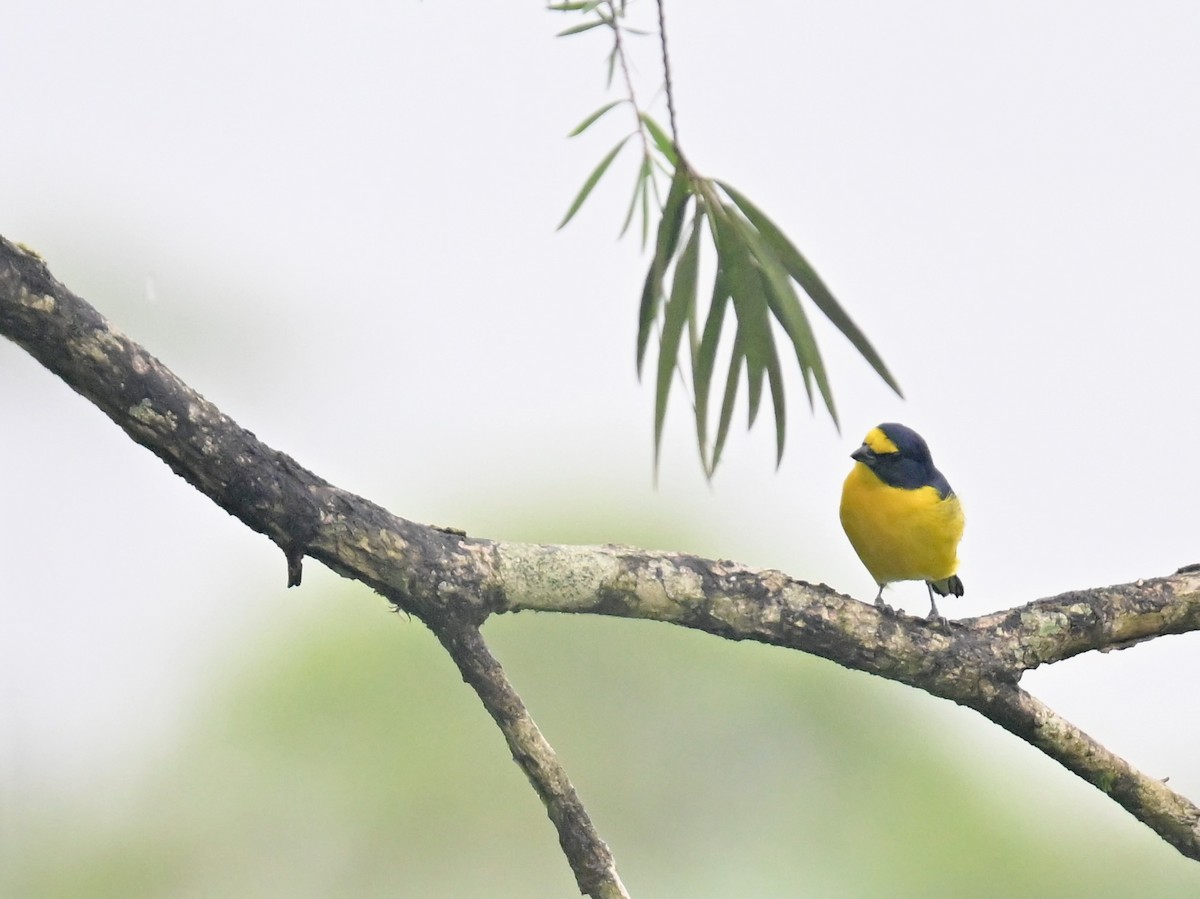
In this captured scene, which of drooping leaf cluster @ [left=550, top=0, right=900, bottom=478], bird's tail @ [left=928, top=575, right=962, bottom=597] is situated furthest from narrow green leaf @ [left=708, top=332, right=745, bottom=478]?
bird's tail @ [left=928, top=575, right=962, bottom=597]

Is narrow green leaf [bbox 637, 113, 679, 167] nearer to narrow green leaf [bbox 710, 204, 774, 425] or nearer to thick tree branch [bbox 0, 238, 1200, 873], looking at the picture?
narrow green leaf [bbox 710, 204, 774, 425]

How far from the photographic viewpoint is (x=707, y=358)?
1.88 m

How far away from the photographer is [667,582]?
66.0 inches

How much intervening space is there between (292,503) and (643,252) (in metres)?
0.86

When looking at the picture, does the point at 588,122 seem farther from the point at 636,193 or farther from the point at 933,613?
the point at 933,613

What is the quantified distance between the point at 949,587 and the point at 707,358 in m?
1.11

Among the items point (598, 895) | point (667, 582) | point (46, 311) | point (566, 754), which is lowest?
point (598, 895)

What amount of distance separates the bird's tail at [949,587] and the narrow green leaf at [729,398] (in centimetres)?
101

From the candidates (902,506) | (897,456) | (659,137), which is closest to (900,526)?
(902,506)

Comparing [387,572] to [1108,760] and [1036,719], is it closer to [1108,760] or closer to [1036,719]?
[1036,719]

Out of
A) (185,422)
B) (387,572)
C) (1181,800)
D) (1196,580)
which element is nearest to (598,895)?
(387,572)

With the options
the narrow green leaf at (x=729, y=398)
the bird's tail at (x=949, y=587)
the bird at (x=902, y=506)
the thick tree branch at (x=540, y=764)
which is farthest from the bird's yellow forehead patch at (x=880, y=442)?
the thick tree branch at (x=540, y=764)

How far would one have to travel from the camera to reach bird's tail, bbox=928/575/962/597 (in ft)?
8.73

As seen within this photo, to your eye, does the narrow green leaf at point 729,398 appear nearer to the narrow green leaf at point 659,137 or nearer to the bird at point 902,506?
the narrow green leaf at point 659,137
